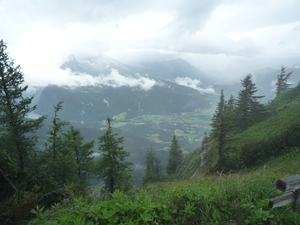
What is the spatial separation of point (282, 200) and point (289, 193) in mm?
220

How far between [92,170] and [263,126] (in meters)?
25.7

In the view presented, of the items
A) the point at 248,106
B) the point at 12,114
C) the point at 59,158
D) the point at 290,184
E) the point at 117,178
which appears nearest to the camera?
the point at 290,184

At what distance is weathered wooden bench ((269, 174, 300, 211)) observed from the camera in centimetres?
347

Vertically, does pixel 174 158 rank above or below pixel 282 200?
below

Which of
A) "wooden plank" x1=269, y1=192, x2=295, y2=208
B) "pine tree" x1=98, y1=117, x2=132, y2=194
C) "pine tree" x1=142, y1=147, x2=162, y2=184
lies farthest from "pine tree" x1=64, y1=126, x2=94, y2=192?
"pine tree" x1=142, y1=147, x2=162, y2=184

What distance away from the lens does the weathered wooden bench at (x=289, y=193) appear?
11.4 ft

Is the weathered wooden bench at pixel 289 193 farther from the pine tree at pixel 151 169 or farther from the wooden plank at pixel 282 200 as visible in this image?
the pine tree at pixel 151 169

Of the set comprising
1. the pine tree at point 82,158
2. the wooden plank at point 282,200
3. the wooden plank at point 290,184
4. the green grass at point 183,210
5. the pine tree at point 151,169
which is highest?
the wooden plank at point 290,184

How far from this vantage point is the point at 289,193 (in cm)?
362

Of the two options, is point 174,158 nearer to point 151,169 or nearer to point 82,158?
point 151,169

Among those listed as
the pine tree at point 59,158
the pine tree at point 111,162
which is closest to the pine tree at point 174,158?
the pine tree at point 111,162

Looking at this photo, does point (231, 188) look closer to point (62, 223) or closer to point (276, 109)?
point (62, 223)

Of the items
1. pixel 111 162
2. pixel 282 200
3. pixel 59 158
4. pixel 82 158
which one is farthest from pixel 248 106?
pixel 282 200

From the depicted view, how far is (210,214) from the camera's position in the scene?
3.95m
